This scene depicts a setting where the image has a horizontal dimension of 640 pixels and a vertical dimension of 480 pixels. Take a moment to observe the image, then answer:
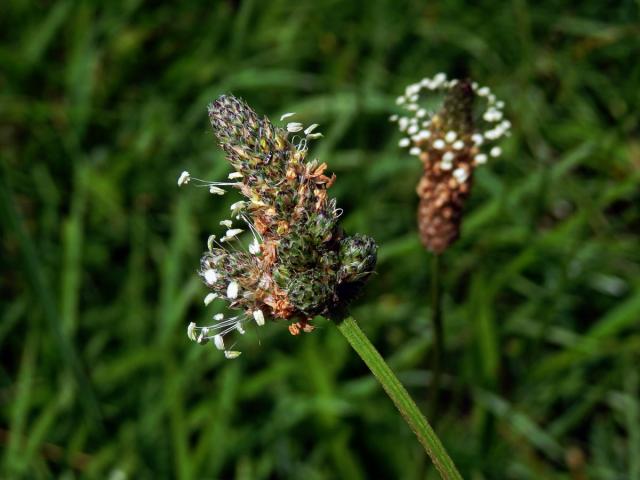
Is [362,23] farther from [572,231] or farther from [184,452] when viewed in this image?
[184,452]

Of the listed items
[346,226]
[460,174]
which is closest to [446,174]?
[460,174]

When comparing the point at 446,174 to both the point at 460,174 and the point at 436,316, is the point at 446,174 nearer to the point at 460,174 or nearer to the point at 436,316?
the point at 460,174

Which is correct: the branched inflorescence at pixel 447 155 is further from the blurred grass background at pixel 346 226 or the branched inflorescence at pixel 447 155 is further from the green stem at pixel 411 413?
the blurred grass background at pixel 346 226

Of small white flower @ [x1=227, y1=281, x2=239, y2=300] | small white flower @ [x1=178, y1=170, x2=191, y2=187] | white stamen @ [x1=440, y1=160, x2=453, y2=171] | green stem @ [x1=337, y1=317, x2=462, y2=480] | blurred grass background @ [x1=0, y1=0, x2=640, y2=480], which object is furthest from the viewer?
blurred grass background @ [x1=0, y1=0, x2=640, y2=480]

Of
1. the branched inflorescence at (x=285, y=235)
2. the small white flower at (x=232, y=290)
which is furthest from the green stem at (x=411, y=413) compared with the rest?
the small white flower at (x=232, y=290)

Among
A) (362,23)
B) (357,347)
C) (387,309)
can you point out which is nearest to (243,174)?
(357,347)

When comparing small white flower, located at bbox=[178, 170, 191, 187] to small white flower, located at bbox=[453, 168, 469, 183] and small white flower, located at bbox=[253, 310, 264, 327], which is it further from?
small white flower, located at bbox=[453, 168, 469, 183]

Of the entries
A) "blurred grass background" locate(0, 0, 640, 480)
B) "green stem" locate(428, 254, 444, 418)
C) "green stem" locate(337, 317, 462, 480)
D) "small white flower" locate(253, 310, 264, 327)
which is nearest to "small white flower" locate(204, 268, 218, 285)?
"small white flower" locate(253, 310, 264, 327)
